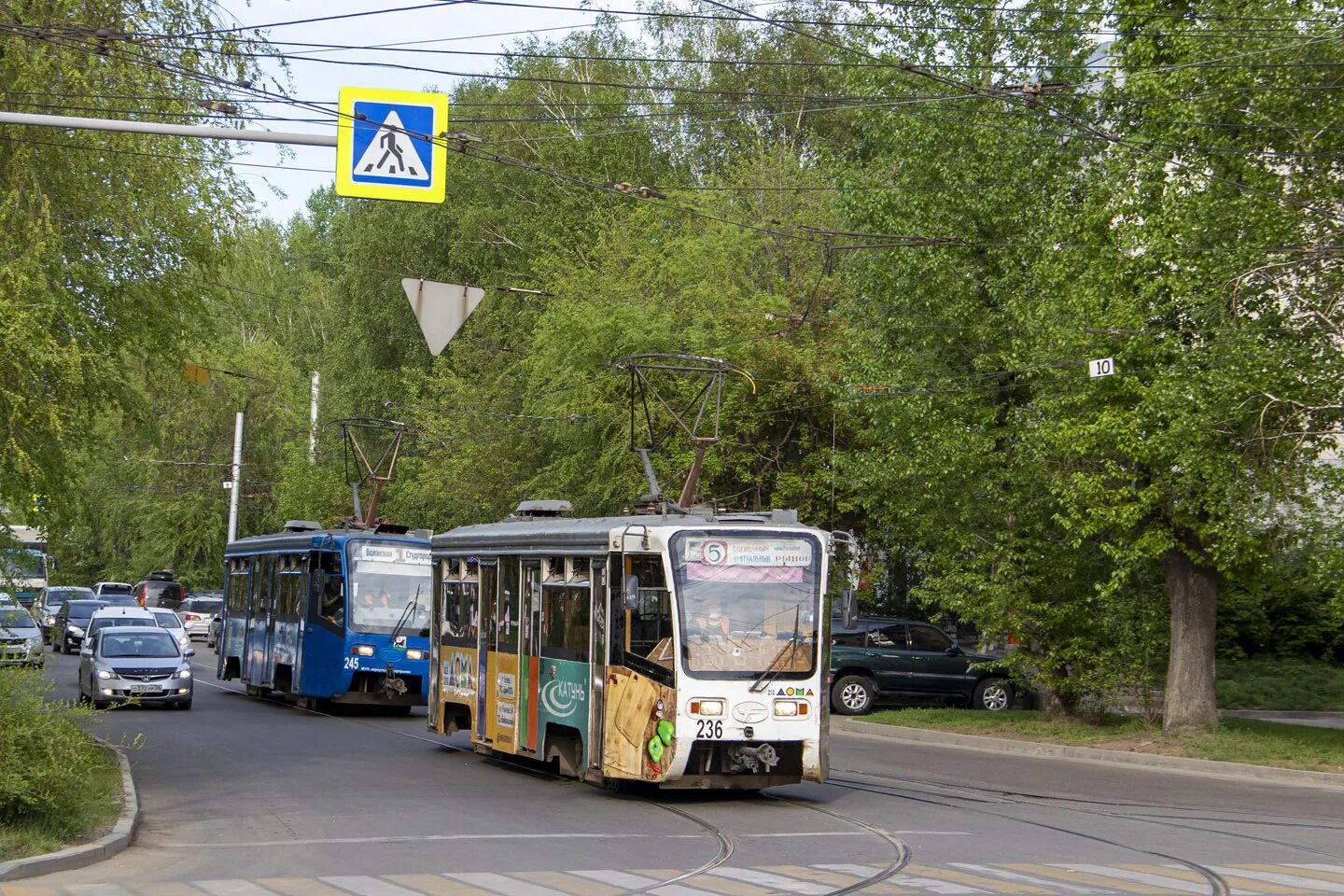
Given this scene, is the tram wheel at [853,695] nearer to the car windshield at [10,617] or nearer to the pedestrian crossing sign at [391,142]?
the car windshield at [10,617]

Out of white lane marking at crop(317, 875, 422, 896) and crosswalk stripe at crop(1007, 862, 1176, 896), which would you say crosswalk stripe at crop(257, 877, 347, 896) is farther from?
crosswalk stripe at crop(1007, 862, 1176, 896)

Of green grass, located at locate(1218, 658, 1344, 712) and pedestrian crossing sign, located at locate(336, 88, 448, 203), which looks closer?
pedestrian crossing sign, located at locate(336, 88, 448, 203)

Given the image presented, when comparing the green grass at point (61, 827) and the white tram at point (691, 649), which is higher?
the white tram at point (691, 649)

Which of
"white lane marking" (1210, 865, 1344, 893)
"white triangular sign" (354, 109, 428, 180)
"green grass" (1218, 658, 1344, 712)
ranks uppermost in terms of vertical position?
"white triangular sign" (354, 109, 428, 180)

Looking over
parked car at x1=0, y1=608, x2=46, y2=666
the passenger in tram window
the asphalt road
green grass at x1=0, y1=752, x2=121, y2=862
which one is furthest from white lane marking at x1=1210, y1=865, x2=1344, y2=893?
parked car at x1=0, y1=608, x2=46, y2=666

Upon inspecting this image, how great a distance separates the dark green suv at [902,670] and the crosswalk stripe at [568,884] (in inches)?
750

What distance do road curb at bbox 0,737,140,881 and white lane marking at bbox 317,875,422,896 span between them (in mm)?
2065

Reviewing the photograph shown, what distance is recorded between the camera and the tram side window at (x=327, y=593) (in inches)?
1078

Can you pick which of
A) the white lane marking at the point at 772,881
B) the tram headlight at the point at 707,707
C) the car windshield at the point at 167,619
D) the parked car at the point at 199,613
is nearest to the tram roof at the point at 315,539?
the car windshield at the point at 167,619

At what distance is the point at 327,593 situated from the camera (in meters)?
27.6

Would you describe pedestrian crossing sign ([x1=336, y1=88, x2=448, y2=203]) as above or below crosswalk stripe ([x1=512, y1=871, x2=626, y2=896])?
above

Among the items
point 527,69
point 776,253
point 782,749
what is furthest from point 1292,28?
point 527,69

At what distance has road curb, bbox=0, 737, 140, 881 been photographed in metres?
10.9

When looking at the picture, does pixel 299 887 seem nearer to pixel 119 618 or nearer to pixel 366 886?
pixel 366 886
